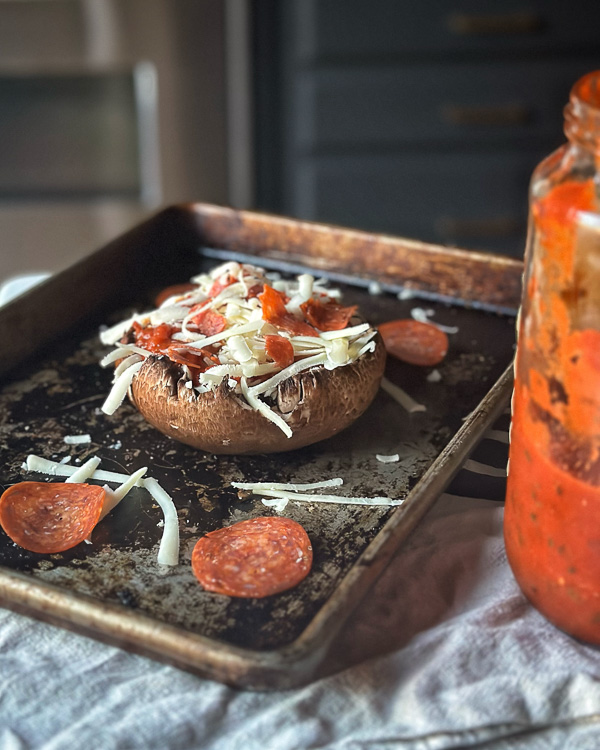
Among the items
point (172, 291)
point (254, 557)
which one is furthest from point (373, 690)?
point (172, 291)

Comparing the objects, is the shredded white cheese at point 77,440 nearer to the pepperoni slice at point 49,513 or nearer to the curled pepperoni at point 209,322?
the pepperoni slice at point 49,513

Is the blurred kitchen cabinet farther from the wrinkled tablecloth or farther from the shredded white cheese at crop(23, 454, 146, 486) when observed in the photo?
the wrinkled tablecloth

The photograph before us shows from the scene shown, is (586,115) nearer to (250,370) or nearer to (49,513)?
(250,370)

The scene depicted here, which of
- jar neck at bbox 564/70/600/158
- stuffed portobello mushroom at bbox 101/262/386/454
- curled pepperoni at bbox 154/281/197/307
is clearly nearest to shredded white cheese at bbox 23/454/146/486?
stuffed portobello mushroom at bbox 101/262/386/454

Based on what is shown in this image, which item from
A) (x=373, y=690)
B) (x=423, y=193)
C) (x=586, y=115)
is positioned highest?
(x=586, y=115)

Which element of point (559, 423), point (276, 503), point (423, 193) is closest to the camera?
point (559, 423)

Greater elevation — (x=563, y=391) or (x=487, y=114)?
(x=563, y=391)

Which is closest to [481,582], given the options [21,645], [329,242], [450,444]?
[450,444]

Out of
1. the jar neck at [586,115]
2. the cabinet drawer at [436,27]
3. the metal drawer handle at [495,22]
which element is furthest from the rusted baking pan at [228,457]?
the metal drawer handle at [495,22]
